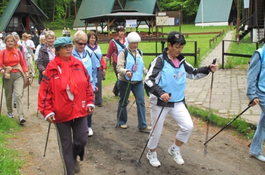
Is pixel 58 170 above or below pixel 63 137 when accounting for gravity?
below

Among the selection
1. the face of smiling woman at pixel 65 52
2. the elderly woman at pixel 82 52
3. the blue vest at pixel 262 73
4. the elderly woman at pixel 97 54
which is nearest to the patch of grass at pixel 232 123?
the blue vest at pixel 262 73

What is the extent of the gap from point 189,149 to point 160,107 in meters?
1.38

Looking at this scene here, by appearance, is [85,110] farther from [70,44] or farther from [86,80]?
[70,44]

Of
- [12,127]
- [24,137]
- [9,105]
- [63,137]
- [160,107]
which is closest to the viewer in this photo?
[63,137]

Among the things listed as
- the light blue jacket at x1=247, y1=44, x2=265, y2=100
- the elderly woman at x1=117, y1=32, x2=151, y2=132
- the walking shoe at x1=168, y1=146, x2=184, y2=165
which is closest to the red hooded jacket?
the walking shoe at x1=168, y1=146, x2=184, y2=165

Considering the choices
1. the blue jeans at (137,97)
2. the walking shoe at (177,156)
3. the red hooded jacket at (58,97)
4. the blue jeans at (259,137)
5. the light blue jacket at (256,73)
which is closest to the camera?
the red hooded jacket at (58,97)

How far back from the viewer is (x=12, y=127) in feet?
21.7

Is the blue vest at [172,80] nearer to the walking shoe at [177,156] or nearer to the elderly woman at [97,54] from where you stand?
the walking shoe at [177,156]

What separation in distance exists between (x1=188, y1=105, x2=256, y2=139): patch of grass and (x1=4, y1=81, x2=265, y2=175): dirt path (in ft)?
0.62

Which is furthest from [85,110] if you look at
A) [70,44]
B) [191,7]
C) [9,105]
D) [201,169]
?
[191,7]

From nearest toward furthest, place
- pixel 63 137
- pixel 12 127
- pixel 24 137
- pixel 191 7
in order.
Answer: pixel 63 137, pixel 24 137, pixel 12 127, pixel 191 7

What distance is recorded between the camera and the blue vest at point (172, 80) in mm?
4359

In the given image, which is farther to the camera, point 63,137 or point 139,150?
point 139,150

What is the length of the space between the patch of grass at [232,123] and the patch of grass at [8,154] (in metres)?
4.13
